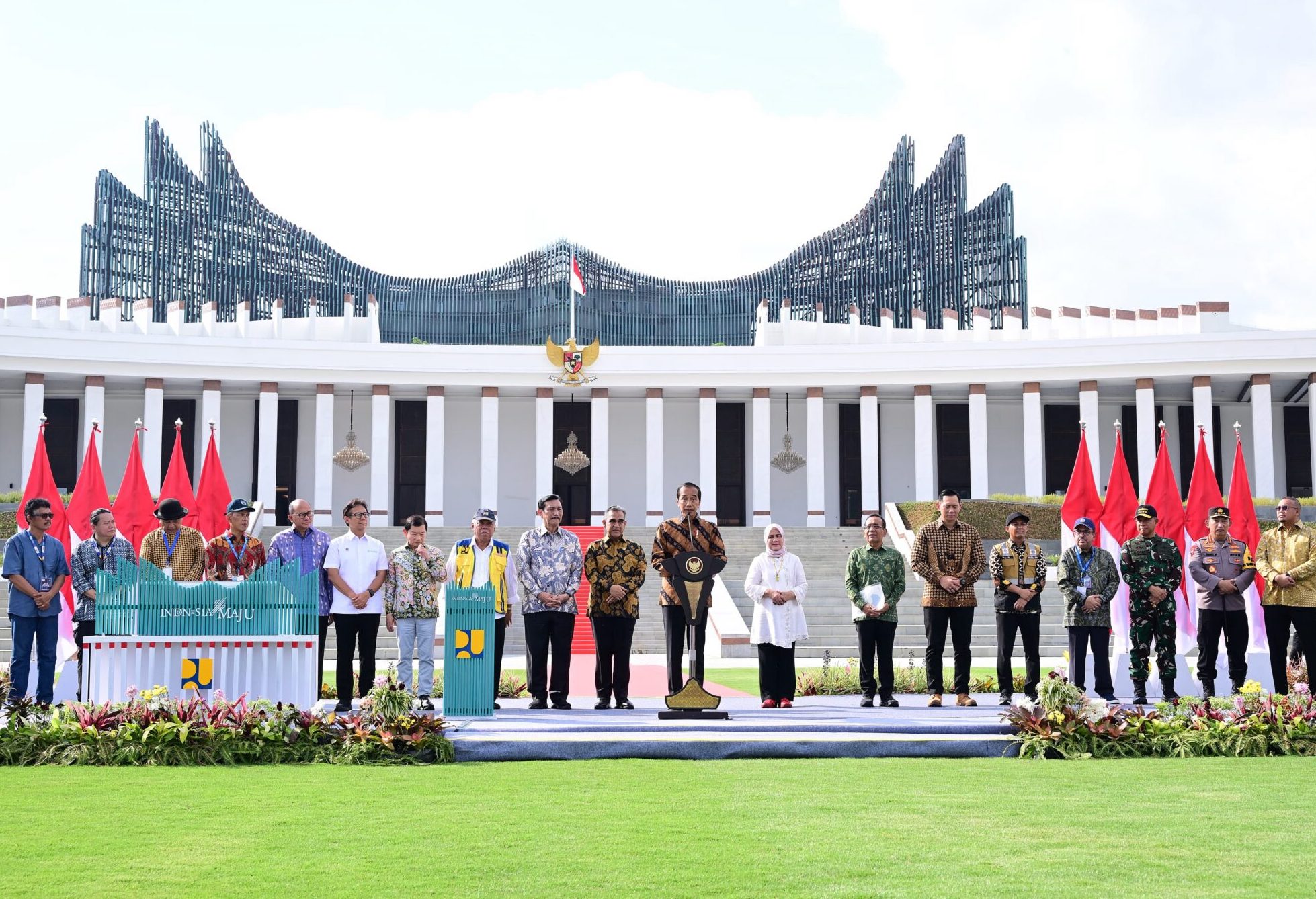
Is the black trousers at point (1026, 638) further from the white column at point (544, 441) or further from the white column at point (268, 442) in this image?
the white column at point (268, 442)

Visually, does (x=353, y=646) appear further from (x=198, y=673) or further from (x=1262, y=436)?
(x=1262, y=436)

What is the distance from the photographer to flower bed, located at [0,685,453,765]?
25.4 feet

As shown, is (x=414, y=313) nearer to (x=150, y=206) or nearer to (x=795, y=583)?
(x=150, y=206)

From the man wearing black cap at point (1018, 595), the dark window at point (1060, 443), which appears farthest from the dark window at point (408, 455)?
the man wearing black cap at point (1018, 595)

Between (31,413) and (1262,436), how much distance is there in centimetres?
2632

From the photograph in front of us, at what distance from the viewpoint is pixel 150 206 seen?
46.1 metres

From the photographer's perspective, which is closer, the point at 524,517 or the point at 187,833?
the point at 187,833

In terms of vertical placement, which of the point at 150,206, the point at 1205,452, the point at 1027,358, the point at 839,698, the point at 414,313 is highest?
the point at 150,206

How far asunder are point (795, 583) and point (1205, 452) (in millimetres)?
9686

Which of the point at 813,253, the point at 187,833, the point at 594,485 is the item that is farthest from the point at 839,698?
the point at 813,253

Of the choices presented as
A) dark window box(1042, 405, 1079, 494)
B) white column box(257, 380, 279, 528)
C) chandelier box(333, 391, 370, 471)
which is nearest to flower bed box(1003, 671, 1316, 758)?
chandelier box(333, 391, 370, 471)

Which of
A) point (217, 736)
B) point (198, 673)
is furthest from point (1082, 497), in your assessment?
point (217, 736)

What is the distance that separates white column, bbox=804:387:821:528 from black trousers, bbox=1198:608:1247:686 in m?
18.9

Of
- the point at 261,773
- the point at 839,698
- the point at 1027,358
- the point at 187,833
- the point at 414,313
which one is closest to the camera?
the point at 187,833
